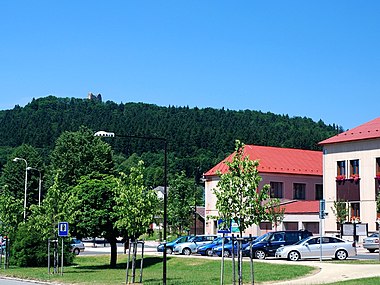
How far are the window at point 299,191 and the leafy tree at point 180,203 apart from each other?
12986 millimetres

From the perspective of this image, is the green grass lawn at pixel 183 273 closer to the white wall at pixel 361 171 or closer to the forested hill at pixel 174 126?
the white wall at pixel 361 171

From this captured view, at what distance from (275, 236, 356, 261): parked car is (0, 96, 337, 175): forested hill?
85911 millimetres

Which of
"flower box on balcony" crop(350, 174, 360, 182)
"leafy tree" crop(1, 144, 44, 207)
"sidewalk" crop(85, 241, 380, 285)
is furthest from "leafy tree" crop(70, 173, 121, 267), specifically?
"leafy tree" crop(1, 144, 44, 207)

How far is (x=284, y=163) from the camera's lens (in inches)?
3263

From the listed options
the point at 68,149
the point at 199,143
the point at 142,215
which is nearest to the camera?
the point at 142,215

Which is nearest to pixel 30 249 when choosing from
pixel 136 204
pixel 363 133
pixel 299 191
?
pixel 136 204

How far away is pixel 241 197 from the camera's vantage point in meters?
24.3

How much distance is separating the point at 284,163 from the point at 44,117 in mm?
81910

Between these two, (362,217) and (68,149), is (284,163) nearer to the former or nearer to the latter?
(362,217)

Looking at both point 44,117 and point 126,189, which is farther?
point 44,117

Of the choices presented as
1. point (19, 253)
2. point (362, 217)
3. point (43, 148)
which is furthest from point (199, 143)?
point (19, 253)

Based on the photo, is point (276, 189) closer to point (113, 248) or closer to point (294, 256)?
point (113, 248)

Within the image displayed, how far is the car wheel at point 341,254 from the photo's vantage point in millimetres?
37469

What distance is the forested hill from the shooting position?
134875mm
